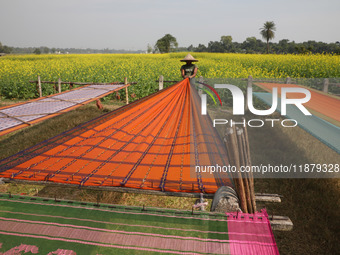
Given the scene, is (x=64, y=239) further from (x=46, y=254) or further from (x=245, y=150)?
(x=245, y=150)

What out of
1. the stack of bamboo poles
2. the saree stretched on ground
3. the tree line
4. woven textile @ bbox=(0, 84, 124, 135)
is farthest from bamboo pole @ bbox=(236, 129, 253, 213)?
the tree line

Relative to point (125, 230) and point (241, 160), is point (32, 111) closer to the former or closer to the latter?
point (125, 230)

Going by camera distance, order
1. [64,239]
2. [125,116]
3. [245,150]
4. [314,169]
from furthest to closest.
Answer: [314,169] < [125,116] < [245,150] < [64,239]

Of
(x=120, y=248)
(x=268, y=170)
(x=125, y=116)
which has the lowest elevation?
(x=268, y=170)

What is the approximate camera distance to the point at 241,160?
2068 millimetres

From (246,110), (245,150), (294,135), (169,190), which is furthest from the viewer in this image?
(246,110)

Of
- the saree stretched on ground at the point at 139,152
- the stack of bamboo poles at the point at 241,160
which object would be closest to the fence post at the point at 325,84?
the saree stretched on ground at the point at 139,152

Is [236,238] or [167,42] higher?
[167,42]

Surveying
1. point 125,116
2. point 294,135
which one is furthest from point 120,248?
point 294,135

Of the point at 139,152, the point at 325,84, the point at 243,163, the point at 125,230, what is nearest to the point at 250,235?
the point at 243,163

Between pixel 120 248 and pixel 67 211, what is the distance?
610 mm

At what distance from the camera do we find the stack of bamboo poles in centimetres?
202

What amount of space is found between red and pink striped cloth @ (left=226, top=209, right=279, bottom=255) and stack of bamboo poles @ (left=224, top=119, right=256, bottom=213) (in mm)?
140

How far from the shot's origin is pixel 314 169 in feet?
16.7
